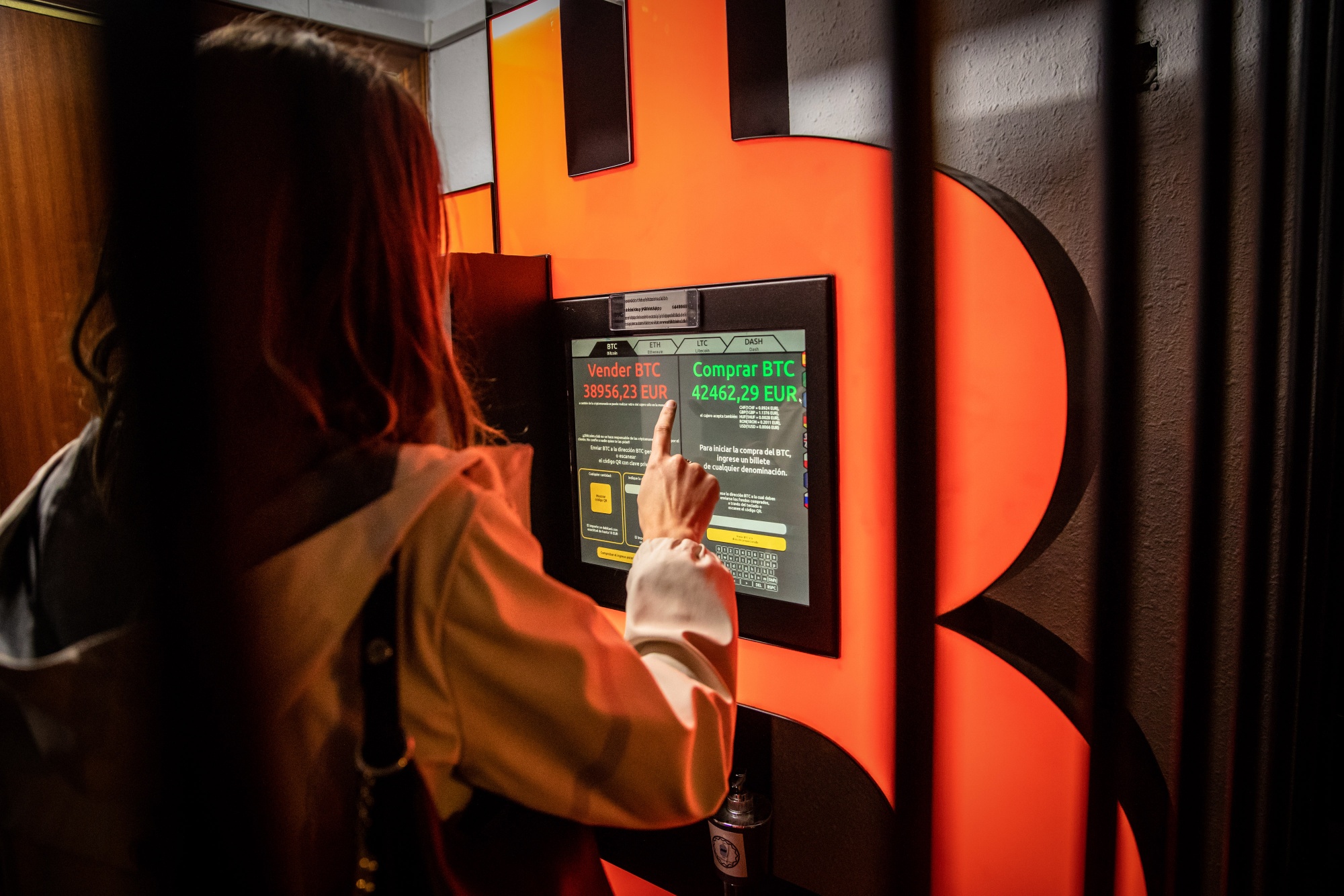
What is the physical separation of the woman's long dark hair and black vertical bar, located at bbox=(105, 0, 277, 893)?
0.9 inches

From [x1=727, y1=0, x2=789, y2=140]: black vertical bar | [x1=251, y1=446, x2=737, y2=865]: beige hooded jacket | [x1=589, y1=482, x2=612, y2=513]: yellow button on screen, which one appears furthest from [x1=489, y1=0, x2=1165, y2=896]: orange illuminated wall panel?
[x1=251, y1=446, x2=737, y2=865]: beige hooded jacket

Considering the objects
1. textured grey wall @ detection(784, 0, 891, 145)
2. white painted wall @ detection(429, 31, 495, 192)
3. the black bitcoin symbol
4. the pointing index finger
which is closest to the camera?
the pointing index finger

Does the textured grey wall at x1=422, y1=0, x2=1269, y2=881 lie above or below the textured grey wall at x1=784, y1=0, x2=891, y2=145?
below

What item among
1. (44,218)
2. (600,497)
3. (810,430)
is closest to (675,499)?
(810,430)

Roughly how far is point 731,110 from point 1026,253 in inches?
22.6

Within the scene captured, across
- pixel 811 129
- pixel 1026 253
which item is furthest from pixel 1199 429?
pixel 811 129

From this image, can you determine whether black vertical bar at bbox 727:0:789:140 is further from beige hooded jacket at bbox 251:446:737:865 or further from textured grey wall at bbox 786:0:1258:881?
beige hooded jacket at bbox 251:446:737:865

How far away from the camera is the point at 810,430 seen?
1.36m

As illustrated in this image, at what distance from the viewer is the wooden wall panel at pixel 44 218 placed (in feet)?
2.33

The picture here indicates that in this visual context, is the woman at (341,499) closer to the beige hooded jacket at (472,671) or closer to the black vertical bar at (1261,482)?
the beige hooded jacket at (472,671)

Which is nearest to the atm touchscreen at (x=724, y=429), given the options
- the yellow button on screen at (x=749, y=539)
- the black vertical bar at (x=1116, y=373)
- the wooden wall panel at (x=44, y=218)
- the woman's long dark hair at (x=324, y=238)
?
the yellow button on screen at (x=749, y=539)

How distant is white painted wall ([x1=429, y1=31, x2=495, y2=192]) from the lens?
1725 millimetres

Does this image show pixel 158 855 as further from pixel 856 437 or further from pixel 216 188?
pixel 856 437

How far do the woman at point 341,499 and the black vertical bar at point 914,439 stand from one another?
0.64 meters
